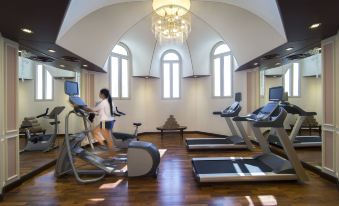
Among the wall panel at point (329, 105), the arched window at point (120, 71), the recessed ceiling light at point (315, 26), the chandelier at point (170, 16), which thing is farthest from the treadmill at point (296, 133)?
the arched window at point (120, 71)

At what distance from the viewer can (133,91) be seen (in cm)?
898

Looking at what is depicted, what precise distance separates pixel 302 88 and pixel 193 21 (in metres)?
4.31

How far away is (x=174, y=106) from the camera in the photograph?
9586mm

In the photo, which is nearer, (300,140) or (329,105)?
(329,105)

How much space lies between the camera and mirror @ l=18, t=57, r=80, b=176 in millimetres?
5895

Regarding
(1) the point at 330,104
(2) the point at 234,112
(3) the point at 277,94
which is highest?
(3) the point at 277,94

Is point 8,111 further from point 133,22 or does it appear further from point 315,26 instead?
point 315,26

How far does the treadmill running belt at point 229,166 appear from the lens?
3.81 metres

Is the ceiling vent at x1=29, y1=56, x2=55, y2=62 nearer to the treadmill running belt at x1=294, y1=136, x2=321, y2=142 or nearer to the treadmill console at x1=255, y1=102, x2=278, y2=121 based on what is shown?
the treadmill console at x1=255, y1=102, x2=278, y2=121

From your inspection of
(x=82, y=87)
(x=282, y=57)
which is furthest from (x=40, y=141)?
(x=282, y=57)

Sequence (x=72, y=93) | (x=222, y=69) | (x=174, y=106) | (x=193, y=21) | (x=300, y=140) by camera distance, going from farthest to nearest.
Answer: (x=174, y=106) → (x=222, y=69) → (x=193, y=21) → (x=300, y=140) → (x=72, y=93)

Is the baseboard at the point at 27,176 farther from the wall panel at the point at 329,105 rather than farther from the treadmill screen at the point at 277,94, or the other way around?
the wall panel at the point at 329,105

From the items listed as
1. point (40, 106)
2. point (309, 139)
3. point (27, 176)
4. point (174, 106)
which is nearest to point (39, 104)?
point (40, 106)

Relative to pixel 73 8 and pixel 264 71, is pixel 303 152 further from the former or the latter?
pixel 73 8
